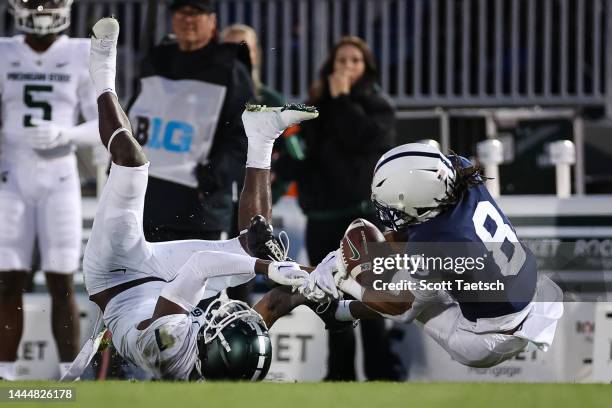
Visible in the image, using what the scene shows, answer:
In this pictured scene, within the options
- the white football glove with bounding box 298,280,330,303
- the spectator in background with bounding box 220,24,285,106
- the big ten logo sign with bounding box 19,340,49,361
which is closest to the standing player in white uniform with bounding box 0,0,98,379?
the big ten logo sign with bounding box 19,340,49,361

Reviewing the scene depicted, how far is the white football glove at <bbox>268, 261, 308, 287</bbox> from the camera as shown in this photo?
15.8ft

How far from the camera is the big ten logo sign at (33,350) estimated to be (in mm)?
5817

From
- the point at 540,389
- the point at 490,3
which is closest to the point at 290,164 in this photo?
the point at 540,389

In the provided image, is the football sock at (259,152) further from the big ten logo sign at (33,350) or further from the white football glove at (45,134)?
the big ten logo sign at (33,350)

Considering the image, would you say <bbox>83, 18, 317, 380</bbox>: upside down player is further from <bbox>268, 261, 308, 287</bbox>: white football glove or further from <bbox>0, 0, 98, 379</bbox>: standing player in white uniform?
<bbox>0, 0, 98, 379</bbox>: standing player in white uniform

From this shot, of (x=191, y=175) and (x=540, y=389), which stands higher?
(x=191, y=175)

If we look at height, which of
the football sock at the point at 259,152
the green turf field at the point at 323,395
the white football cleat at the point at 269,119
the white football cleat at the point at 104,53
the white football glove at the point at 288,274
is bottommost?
the green turf field at the point at 323,395

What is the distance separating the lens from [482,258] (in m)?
4.76

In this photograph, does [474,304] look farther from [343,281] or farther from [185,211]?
[185,211]

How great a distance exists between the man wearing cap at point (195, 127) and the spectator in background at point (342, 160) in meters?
0.28

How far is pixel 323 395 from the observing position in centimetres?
459

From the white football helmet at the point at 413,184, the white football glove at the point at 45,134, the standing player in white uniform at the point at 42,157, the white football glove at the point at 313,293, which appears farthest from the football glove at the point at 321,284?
the white football glove at the point at 45,134

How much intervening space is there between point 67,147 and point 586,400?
247cm

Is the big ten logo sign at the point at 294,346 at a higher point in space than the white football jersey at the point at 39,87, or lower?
lower
